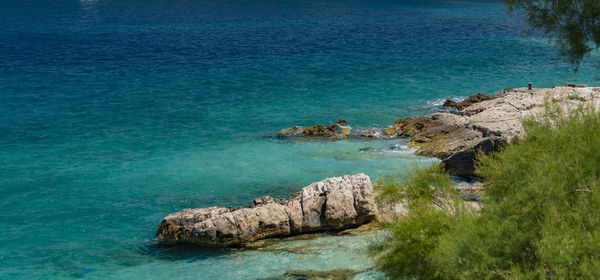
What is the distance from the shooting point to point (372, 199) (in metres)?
16.6

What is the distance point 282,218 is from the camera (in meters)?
16.4

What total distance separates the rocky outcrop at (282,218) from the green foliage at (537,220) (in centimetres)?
561

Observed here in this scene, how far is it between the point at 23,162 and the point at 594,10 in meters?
23.2

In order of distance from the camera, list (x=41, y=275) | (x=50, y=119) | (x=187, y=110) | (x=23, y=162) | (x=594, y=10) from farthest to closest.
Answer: (x=187, y=110), (x=50, y=119), (x=23, y=162), (x=41, y=275), (x=594, y=10)

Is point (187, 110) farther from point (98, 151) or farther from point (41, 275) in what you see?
point (41, 275)

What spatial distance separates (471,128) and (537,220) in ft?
51.8

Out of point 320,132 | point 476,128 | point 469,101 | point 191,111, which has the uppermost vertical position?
point 476,128

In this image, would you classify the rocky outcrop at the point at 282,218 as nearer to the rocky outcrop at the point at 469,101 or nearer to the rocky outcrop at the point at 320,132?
the rocky outcrop at the point at 320,132

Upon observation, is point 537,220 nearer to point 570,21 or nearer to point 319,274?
point 570,21

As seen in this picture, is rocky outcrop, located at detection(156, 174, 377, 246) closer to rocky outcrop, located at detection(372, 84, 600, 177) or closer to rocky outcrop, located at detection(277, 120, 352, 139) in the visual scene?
rocky outcrop, located at detection(372, 84, 600, 177)

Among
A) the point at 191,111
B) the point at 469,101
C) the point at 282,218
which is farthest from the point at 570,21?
the point at 191,111

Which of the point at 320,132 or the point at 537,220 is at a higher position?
the point at 537,220

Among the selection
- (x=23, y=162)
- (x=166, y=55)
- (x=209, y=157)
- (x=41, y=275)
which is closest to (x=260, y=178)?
(x=209, y=157)

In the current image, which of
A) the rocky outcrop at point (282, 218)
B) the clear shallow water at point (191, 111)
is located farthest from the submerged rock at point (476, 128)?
the rocky outcrop at point (282, 218)
